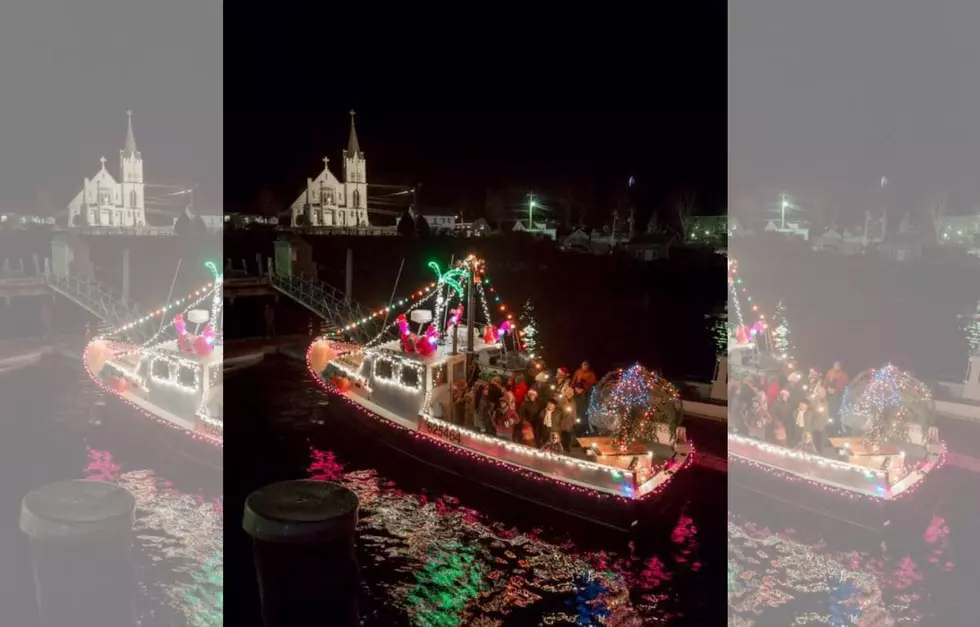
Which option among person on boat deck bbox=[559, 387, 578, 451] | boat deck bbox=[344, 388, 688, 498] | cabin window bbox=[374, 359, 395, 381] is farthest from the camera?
cabin window bbox=[374, 359, 395, 381]

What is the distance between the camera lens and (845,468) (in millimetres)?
4031

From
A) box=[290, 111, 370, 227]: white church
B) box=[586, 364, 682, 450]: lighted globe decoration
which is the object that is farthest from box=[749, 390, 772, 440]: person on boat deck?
box=[290, 111, 370, 227]: white church

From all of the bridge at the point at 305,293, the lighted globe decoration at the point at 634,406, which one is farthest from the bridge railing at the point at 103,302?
the lighted globe decoration at the point at 634,406

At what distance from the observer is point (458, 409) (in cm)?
446

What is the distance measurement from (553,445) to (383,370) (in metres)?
1.16

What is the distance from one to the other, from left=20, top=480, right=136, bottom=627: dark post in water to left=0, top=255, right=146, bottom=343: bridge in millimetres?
938

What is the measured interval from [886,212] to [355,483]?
3.13 meters

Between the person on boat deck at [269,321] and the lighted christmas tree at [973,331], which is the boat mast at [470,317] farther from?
the lighted christmas tree at [973,331]

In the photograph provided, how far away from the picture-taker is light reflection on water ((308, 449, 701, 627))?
364 cm

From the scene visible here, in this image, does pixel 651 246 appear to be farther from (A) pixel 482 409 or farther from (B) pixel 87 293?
(B) pixel 87 293

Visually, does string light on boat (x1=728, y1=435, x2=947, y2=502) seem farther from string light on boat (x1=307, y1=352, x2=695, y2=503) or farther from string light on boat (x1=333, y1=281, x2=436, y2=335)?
string light on boat (x1=333, y1=281, x2=436, y2=335)

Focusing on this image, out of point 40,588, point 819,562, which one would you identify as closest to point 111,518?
point 40,588

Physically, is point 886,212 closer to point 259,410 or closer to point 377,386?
point 377,386

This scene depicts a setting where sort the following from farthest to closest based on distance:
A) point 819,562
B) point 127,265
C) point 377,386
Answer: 1. point 377,386
2. point 127,265
3. point 819,562
